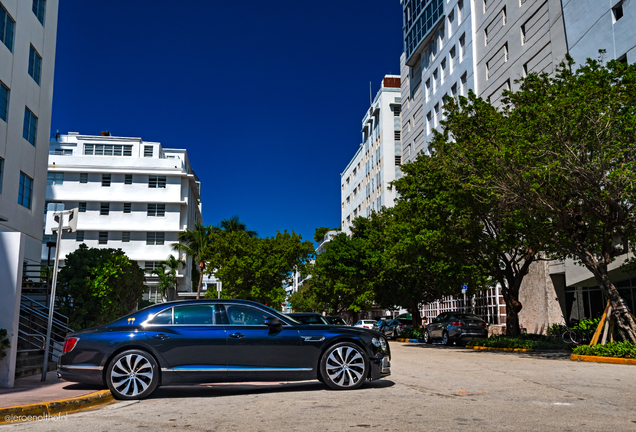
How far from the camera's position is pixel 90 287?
16.1 meters

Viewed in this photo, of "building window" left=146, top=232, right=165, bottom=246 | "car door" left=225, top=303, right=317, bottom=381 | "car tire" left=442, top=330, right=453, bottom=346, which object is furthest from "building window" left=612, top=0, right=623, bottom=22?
"building window" left=146, top=232, right=165, bottom=246

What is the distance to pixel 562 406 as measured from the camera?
742 centimetres

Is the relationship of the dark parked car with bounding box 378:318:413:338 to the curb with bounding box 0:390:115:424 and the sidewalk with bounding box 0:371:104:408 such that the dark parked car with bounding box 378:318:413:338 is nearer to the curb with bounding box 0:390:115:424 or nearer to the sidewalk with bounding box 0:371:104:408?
the sidewalk with bounding box 0:371:104:408

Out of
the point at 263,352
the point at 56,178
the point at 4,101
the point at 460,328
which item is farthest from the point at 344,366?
the point at 56,178

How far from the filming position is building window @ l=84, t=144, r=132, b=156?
60781mm

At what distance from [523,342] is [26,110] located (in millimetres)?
21539

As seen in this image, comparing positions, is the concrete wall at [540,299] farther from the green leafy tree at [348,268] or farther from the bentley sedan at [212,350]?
the bentley sedan at [212,350]

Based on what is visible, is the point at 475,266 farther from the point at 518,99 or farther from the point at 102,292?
the point at 102,292

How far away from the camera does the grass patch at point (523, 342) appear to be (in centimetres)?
2077

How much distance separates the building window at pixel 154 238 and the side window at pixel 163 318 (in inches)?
1937

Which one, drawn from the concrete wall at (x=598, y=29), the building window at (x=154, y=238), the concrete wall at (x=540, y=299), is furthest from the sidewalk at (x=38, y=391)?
the building window at (x=154, y=238)

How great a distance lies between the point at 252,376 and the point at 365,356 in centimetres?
183

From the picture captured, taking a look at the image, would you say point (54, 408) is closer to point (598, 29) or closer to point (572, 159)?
point (572, 159)

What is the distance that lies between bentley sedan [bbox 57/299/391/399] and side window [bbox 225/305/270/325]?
0.02m
